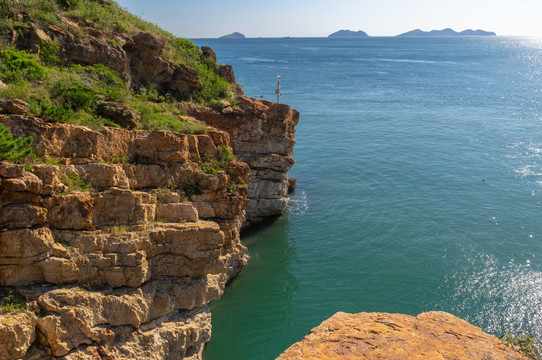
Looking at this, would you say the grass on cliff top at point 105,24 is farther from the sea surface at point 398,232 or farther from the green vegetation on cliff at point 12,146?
the sea surface at point 398,232

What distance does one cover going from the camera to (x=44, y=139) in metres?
15.8

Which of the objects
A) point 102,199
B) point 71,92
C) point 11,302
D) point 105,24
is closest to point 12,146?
point 102,199

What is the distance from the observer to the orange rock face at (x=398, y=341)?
12.2 m

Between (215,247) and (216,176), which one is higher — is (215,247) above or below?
below

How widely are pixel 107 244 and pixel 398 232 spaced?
2398 cm

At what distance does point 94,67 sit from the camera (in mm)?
22469

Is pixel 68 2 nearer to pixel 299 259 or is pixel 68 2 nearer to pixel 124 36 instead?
pixel 124 36

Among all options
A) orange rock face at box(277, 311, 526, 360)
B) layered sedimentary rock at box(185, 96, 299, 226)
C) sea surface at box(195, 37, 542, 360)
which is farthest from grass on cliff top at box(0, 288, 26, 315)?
layered sedimentary rock at box(185, 96, 299, 226)

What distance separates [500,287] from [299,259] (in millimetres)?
13357

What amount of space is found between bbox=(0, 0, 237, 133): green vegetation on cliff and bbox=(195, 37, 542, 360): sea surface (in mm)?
11985

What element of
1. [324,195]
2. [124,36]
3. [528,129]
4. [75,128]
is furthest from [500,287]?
[528,129]

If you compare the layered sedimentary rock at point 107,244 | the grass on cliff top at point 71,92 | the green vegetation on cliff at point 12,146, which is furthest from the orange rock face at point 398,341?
the grass on cliff top at point 71,92

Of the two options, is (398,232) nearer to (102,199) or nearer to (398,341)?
(398,341)

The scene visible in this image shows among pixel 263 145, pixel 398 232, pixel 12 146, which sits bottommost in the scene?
pixel 398 232
